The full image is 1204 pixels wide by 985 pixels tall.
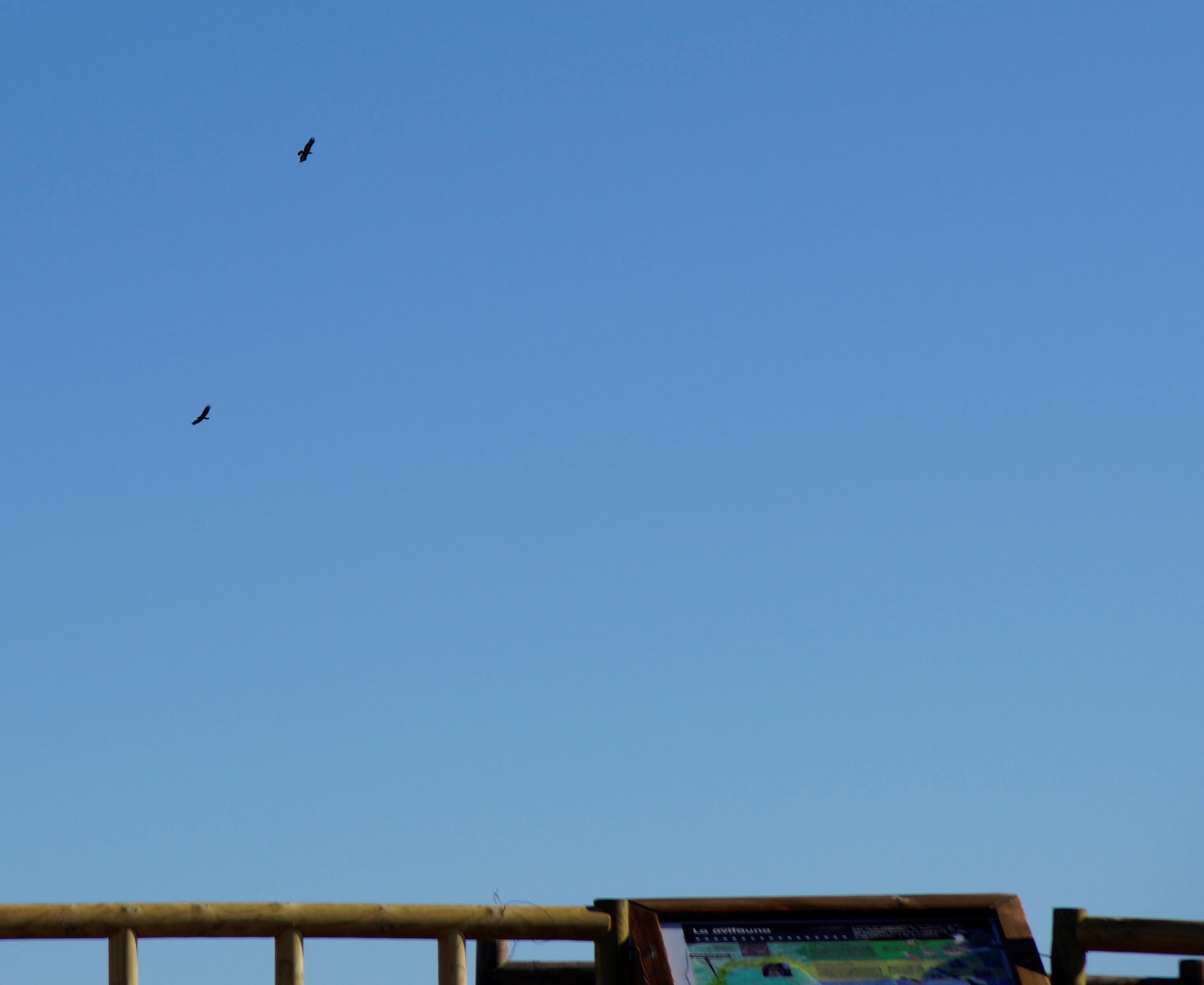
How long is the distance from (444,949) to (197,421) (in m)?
3.96

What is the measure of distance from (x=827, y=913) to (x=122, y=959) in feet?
12.3

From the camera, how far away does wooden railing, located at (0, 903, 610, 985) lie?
8.45 m

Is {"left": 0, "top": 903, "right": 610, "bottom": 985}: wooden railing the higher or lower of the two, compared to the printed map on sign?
higher

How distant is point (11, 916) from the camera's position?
27.6 ft

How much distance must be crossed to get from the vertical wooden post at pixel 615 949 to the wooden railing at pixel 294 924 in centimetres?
3

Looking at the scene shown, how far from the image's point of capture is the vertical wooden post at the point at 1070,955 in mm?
8844

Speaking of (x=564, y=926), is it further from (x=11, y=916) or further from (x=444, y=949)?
(x=11, y=916)

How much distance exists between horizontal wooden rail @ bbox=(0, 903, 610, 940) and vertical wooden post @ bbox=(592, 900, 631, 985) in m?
0.04

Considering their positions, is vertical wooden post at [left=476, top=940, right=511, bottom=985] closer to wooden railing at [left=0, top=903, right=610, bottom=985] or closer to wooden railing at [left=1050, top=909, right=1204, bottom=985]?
wooden railing at [left=0, top=903, right=610, bottom=985]

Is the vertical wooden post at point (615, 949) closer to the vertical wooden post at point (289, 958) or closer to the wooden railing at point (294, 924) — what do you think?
the wooden railing at point (294, 924)

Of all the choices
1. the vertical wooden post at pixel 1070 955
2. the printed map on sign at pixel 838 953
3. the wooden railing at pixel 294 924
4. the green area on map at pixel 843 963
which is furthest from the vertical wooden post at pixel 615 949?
the vertical wooden post at pixel 1070 955

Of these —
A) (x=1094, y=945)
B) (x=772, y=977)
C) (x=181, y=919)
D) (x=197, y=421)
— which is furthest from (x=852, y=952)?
(x=197, y=421)

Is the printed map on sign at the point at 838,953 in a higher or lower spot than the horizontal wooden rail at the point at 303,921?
lower

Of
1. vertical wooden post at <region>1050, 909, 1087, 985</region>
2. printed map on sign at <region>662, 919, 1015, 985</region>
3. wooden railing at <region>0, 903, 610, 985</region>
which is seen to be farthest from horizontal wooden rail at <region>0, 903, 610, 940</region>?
vertical wooden post at <region>1050, 909, 1087, 985</region>
